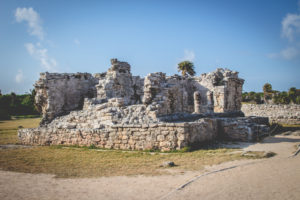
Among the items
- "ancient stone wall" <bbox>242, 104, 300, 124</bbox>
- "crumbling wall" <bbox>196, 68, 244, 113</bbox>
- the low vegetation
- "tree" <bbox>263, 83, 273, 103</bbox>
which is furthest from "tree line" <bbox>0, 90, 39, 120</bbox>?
"tree" <bbox>263, 83, 273, 103</bbox>

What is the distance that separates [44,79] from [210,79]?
621 inches

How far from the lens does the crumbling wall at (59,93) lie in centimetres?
1603

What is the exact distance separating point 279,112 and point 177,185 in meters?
25.1

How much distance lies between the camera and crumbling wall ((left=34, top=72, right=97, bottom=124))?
16031mm

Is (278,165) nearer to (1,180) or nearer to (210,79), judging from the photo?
(1,180)

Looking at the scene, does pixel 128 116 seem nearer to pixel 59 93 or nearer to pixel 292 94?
pixel 59 93

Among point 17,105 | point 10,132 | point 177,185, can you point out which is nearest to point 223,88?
point 177,185

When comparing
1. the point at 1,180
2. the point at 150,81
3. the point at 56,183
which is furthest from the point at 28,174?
the point at 150,81

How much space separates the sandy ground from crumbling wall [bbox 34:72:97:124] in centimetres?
1088

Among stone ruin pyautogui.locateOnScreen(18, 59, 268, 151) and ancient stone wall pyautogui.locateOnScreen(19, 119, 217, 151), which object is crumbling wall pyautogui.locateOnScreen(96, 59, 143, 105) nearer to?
stone ruin pyautogui.locateOnScreen(18, 59, 268, 151)

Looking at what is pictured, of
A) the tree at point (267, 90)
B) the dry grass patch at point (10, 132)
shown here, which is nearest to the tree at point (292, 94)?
the tree at point (267, 90)

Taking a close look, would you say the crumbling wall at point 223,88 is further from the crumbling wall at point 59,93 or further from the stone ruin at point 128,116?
the crumbling wall at point 59,93

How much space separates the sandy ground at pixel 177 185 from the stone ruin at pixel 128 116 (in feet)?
9.88

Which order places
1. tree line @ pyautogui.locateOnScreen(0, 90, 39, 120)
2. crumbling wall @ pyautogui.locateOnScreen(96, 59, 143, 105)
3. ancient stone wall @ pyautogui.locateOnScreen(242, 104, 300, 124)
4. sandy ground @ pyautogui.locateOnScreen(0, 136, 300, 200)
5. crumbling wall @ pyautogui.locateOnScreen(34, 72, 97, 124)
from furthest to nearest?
tree line @ pyautogui.locateOnScreen(0, 90, 39, 120) < ancient stone wall @ pyautogui.locateOnScreen(242, 104, 300, 124) < crumbling wall @ pyautogui.locateOnScreen(96, 59, 143, 105) < crumbling wall @ pyautogui.locateOnScreen(34, 72, 97, 124) < sandy ground @ pyautogui.locateOnScreen(0, 136, 300, 200)
